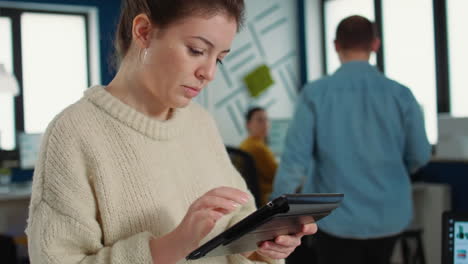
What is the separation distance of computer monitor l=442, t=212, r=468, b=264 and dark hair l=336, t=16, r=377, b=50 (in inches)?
53.1

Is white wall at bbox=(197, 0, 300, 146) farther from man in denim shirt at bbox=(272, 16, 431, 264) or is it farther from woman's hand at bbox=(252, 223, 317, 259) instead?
woman's hand at bbox=(252, 223, 317, 259)

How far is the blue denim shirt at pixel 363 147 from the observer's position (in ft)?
7.39

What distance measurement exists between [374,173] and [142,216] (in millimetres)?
1463

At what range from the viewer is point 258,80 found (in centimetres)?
620

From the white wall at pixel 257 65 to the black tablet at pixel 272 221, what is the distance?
4869 millimetres

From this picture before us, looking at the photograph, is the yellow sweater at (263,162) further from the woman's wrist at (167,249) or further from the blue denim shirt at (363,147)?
the woman's wrist at (167,249)

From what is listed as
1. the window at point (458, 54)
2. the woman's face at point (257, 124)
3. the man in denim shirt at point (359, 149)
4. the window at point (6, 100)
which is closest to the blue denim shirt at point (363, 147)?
the man in denim shirt at point (359, 149)

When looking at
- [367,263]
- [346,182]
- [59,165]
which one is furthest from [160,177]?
[367,263]

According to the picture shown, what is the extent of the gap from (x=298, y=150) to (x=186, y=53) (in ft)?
4.61

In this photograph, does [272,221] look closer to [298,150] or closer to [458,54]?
[298,150]

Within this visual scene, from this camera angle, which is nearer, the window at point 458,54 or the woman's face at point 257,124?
the window at point 458,54

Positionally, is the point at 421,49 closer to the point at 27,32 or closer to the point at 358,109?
the point at 358,109

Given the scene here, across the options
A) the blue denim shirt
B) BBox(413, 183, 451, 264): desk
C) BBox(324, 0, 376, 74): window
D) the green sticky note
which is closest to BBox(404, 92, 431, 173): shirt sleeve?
the blue denim shirt

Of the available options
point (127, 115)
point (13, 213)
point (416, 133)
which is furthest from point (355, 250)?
point (13, 213)
